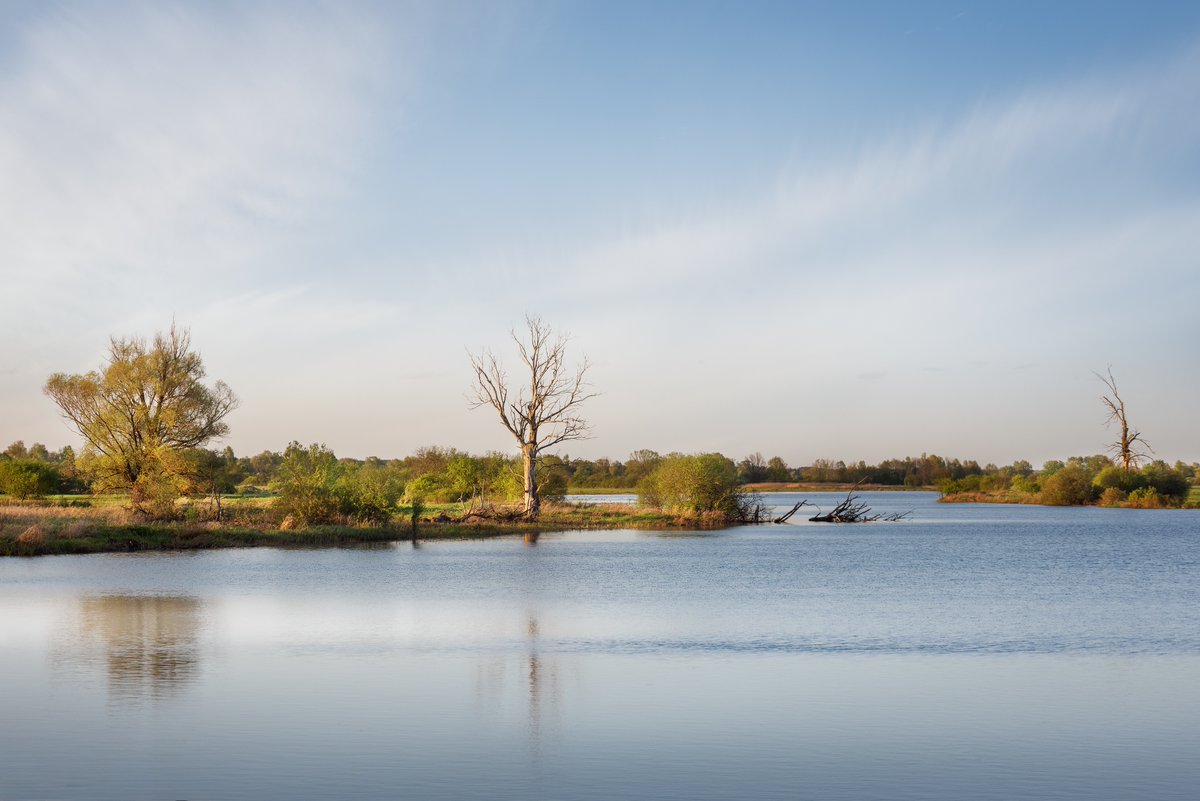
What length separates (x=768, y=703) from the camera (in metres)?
11.7

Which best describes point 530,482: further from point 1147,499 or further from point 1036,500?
point 1036,500

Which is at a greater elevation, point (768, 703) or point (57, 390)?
point (57, 390)

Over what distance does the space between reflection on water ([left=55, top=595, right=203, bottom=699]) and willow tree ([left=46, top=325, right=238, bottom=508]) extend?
103 ft

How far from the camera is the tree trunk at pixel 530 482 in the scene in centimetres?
5450

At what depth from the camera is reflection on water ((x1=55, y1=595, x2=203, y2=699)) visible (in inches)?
500

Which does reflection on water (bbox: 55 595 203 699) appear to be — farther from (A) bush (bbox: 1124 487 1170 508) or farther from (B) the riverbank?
(B) the riverbank

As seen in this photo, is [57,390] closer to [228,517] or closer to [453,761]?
[228,517]

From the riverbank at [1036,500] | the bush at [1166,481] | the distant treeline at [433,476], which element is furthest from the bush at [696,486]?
the bush at [1166,481]

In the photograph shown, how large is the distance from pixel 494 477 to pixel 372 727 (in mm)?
60753

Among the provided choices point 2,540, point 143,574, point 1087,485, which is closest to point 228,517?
point 2,540

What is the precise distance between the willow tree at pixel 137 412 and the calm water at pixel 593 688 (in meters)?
25.0

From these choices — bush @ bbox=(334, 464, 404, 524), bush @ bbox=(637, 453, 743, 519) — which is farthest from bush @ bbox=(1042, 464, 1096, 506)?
bush @ bbox=(334, 464, 404, 524)

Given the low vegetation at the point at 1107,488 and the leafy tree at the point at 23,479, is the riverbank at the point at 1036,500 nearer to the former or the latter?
the low vegetation at the point at 1107,488

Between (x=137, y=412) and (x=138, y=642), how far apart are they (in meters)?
38.6
